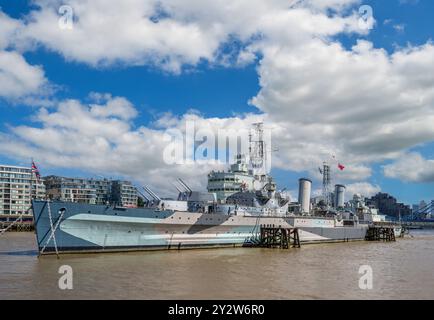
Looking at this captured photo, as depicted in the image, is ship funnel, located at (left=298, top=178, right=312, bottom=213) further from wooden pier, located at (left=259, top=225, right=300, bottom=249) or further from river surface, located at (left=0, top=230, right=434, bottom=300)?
river surface, located at (left=0, top=230, right=434, bottom=300)

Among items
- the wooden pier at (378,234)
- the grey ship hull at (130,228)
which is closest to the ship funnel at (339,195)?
the wooden pier at (378,234)

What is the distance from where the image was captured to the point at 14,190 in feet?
282

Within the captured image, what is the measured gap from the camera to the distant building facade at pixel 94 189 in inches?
3826

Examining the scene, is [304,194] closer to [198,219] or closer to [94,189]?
[198,219]

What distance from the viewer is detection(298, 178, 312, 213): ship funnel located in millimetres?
54062

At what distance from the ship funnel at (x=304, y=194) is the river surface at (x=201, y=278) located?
2500 centimetres

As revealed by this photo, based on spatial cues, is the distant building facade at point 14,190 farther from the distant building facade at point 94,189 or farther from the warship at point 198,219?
the warship at point 198,219

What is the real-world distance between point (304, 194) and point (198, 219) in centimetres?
2479

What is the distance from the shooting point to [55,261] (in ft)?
78.0

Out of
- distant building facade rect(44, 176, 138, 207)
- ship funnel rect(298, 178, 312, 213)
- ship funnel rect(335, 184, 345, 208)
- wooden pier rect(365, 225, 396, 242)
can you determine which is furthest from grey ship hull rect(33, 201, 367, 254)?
distant building facade rect(44, 176, 138, 207)

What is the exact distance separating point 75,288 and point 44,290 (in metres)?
1.21

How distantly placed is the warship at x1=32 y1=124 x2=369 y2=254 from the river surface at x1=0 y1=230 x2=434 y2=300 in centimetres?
140
